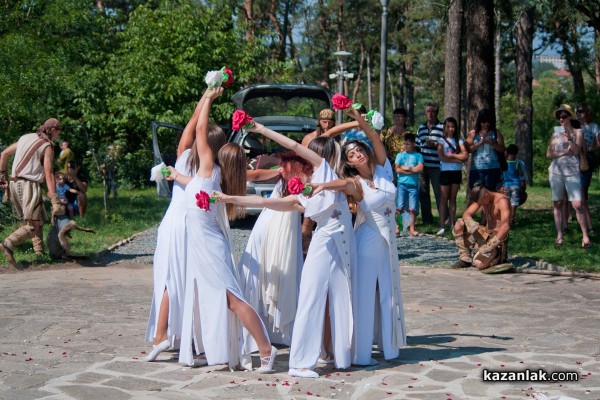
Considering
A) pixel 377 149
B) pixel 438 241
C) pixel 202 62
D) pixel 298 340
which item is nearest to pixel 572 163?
pixel 438 241

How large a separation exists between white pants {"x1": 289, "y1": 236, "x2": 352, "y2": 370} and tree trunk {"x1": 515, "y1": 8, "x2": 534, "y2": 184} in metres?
25.2

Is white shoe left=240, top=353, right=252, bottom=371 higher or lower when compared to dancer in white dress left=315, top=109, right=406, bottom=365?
Answer: lower

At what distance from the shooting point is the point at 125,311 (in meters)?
10.1

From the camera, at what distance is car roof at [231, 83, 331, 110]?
1931 centimetres

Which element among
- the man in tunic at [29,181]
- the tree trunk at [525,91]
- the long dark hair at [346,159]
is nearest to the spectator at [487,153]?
the man in tunic at [29,181]

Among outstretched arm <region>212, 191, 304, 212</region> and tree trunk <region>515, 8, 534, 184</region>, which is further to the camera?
tree trunk <region>515, 8, 534, 184</region>

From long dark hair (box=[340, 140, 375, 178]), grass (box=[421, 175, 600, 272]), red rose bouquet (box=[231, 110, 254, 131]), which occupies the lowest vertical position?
grass (box=[421, 175, 600, 272])

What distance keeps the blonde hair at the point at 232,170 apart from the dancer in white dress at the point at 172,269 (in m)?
0.15

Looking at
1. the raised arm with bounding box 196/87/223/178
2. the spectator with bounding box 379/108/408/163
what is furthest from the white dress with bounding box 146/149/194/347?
the spectator with bounding box 379/108/408/163

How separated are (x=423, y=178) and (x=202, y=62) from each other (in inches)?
419

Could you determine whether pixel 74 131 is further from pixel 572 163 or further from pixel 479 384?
pixel 479 384

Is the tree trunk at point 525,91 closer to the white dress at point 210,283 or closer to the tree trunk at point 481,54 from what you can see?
the tree trunk at point 481,54

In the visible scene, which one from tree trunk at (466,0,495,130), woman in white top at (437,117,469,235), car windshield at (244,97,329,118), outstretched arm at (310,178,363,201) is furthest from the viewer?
car windshield at (244,97,329,118)

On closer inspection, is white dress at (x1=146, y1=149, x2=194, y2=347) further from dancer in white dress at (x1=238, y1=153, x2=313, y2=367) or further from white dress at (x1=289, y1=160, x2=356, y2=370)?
white dress at (x1=289, y1=160, x2=356, y2=370)
